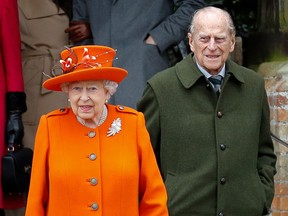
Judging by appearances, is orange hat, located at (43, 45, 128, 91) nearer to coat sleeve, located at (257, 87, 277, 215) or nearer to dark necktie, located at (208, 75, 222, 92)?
dark necktie, located at (208, 75, 222, 92)

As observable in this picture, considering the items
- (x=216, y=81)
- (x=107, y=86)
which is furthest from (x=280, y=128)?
(x=107, y=86)

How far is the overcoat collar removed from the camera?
15.6 ft

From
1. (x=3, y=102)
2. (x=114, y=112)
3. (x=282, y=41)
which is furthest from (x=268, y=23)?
(x=114, y=112)

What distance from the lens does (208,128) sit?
4.71 meters

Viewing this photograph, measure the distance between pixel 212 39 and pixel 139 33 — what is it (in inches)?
44.3

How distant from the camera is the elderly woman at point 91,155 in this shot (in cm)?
410

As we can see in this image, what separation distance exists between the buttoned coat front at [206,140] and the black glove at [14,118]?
1.00m

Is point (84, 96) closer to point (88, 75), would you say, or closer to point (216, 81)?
point (88, 75)

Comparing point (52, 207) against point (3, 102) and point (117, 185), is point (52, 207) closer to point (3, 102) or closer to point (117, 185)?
point (117, 185)

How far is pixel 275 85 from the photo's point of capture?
618 centimetres

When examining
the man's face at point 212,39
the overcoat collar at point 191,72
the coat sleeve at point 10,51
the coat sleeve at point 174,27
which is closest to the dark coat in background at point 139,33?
the coat sleeve at point 174,27

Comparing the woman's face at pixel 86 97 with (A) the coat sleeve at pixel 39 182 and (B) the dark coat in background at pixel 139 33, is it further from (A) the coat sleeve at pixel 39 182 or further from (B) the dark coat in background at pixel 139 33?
(B) the dark coat in background at pixel 139 33

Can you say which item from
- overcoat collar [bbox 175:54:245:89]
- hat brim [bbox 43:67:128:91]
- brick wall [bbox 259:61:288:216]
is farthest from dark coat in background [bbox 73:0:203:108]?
hat brim [bbox 43:67:128:91]

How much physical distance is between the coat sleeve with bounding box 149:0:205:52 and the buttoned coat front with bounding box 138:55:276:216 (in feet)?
2.92
